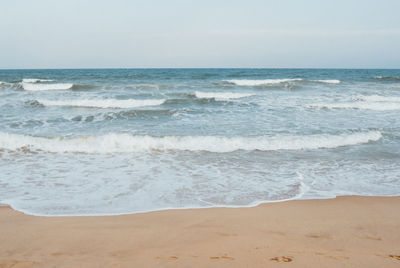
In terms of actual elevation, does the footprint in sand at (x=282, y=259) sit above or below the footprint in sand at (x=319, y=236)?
above

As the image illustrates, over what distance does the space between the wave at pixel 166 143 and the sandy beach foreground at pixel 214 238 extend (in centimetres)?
373

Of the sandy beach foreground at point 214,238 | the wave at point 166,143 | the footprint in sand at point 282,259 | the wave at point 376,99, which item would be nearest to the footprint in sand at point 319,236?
the sandy beach foreground at point 214,238

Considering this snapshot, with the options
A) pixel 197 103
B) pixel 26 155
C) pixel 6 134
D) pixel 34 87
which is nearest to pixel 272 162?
pixel 26 155

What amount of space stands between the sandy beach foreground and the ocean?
0.51m

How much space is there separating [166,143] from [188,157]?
1205mm

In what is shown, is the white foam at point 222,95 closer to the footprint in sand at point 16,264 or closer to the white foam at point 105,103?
the white foam at point 105,103

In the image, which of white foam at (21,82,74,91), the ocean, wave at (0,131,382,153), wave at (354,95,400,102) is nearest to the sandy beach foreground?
the ocean

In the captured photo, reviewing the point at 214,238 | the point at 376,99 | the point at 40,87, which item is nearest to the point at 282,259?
the point at 214,238

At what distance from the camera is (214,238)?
3.26 meters

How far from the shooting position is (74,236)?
3.33 meters

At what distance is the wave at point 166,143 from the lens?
26.0ft

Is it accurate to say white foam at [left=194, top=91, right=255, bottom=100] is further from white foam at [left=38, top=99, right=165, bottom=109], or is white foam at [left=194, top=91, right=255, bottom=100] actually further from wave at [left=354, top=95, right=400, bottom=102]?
wave at [left=354, top=95, right=400, bottom=102]

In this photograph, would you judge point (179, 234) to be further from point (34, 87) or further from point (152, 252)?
point (34, 87)

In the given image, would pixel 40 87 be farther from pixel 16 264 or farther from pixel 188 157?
pixel 16 264
